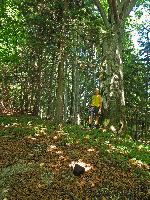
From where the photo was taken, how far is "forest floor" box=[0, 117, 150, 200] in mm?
9086

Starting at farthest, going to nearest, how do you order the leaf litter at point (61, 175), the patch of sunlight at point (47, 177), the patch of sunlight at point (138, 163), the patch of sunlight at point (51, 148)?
the patch of sunlight at point (51, 148) → the patch of sunlight at point (138, 163) → the patch of sunlight at point (47, 177) → the leaf litter at point (61, 175)

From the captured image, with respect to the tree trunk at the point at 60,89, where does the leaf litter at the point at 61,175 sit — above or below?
below

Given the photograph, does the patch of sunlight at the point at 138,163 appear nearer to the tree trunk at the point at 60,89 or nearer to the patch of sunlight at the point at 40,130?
the patch of sunlight at the point at 40,130

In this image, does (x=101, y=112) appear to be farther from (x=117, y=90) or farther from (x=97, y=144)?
(x=97, y=144)

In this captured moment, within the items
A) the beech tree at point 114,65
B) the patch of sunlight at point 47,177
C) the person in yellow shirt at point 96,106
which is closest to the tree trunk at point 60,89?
the person in yellow shirt at point 96,106

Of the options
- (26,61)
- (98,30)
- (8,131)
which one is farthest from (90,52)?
(8,131)

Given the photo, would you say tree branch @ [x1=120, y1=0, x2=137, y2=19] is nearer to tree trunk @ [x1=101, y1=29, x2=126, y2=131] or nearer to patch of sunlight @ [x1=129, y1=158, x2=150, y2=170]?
tree trunk @ [x1=101, y1=29, x2=126, y2=131]

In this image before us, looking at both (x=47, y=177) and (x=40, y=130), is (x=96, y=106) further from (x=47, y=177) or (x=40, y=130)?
(x=47, y=177)

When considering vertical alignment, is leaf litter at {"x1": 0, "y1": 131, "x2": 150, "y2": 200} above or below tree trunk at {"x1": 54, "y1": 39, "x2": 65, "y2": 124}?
below

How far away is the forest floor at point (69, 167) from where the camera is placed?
29.8 ft

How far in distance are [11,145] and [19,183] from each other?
113 inches

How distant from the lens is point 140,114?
28.0 m

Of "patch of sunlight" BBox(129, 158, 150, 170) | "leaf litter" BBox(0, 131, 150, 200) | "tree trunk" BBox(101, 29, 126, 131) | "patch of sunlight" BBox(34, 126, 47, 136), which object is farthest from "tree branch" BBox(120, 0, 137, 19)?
"patch of sunlight" BBox(129, 158, 150, 170)

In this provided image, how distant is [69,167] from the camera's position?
10305mm
